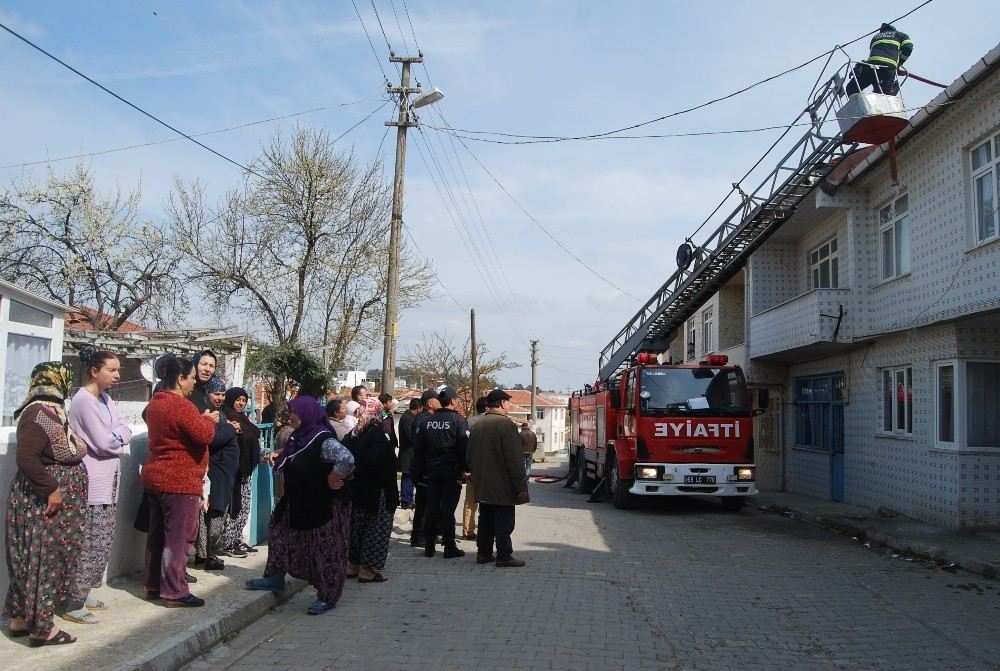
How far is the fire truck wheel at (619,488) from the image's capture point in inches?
614

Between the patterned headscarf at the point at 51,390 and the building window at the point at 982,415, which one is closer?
the patterned headscarf at the point at 51,390

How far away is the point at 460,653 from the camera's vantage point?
18.9 ft

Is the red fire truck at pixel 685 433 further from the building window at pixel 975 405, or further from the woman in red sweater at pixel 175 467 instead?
the woman in red sweater at pixel 175 467

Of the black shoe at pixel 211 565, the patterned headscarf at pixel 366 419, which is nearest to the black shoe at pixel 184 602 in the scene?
the black shoe at pixel 211 565

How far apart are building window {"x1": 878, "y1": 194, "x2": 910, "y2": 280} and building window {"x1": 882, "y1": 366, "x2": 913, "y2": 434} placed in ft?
5.46

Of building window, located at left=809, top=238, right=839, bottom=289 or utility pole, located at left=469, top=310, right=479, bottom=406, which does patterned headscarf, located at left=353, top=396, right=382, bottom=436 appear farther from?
utility pole, located at left=469, top=310, right=479, bottom=406

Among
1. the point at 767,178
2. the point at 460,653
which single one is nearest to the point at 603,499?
the point at 767,178

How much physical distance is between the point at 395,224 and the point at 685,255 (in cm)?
660

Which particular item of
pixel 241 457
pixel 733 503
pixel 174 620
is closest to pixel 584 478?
pixel 733 503

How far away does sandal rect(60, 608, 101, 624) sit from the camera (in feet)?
18.7

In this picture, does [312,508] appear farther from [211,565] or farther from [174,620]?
[211,565]

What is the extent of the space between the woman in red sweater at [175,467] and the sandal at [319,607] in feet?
2.92

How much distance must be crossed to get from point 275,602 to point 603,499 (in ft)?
39.8

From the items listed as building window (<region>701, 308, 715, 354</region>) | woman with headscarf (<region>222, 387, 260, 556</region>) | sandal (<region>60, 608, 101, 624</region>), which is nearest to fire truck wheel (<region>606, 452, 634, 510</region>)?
woman with headscarf (<region>222, 387, 260, 556</region>)
